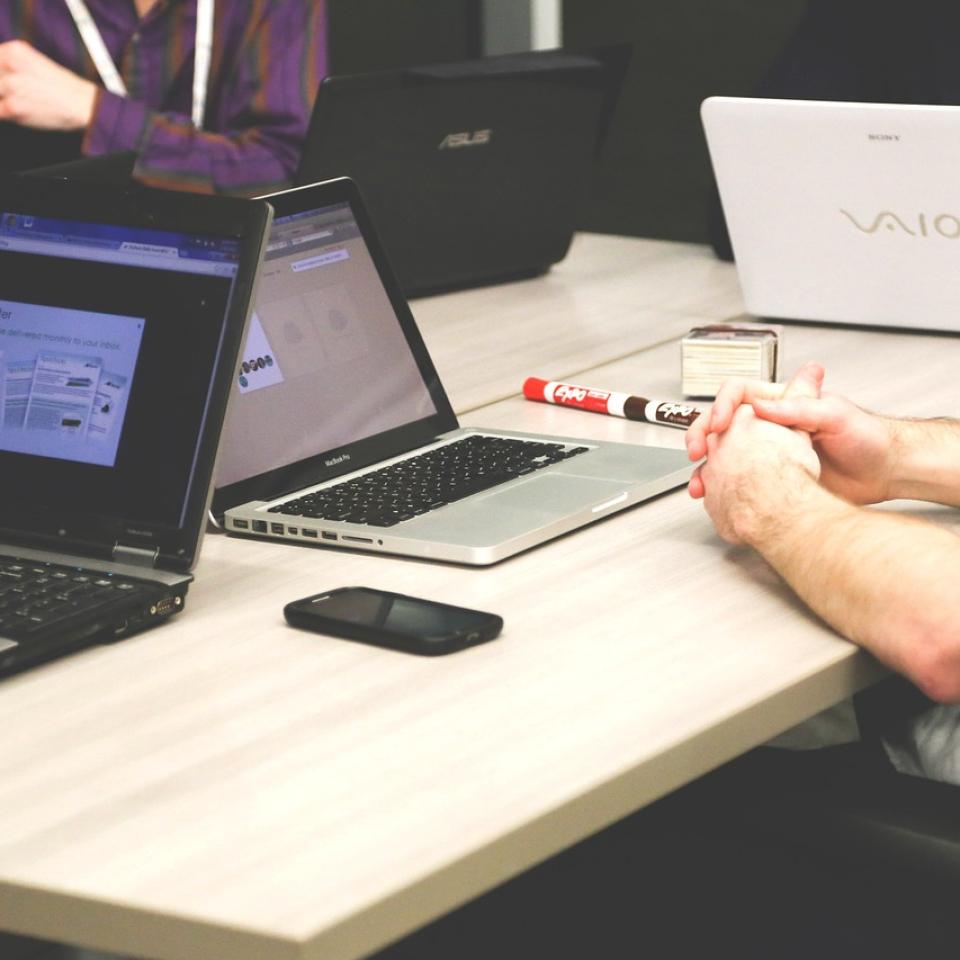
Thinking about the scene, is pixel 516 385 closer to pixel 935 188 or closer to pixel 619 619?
pixel 935 188

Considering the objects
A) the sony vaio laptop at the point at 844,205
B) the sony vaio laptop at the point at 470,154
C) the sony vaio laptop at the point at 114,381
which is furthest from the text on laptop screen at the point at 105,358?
the sony vaio laptop at the point at 844,205

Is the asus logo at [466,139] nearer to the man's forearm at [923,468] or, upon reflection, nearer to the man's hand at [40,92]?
the man's hand at [40,92]

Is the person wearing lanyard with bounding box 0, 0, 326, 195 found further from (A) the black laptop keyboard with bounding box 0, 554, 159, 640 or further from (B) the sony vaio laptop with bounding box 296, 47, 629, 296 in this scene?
(A) the black laptop keyboard with bounding box 0, 554, 159, 640

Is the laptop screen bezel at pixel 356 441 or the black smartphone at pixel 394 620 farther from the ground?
the laptop screen bezel at pixel 356 441

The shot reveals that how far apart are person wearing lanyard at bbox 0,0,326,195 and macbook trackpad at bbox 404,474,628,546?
1320 mm

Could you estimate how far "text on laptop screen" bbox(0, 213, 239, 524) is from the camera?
3.99ft

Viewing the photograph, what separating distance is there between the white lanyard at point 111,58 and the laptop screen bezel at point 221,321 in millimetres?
1372

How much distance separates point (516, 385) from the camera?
72.6 inches

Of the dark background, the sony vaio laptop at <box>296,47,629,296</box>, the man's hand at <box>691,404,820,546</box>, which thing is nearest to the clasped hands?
the man's hand at <box>691,404,820,546</box>

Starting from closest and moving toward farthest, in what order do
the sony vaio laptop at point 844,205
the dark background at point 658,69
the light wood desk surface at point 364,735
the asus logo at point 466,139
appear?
the light wood desk surface at point 364,735, the sony vaio laptop at point 844,205, the asus logo at point 466,139, the dark background at point 658,69

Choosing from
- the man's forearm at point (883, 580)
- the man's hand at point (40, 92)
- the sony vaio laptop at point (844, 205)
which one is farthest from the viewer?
the man's hand at point (40, 92)

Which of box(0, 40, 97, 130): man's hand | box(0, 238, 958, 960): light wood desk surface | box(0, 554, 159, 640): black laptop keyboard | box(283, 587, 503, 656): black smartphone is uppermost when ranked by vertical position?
box(0, 40, 97, 130): man's hand

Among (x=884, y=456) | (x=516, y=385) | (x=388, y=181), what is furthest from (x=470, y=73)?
(x=884, y=456)

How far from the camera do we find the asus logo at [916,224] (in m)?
1.89
